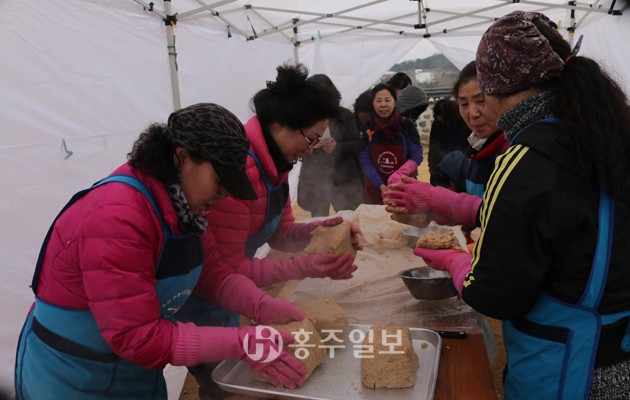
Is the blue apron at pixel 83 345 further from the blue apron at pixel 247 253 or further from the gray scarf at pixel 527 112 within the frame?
the gray scarf at pixel 527 112

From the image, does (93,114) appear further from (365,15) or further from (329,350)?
(365,15)

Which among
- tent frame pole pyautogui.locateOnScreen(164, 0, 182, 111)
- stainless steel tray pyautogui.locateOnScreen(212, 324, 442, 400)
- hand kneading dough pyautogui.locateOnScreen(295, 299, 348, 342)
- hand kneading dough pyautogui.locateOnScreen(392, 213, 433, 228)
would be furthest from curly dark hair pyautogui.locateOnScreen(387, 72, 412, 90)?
stainless steel tray pyautogui.locateOnScreen(212, 324, 442, 400)

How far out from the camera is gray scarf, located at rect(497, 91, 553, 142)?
4.14 feet

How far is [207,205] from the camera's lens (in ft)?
4.63

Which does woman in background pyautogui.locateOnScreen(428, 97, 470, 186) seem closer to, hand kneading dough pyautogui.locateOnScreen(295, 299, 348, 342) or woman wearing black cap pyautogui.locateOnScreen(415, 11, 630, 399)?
hand kneading dough pyautogui.locateOnScreen(295, 299, 348, 342)

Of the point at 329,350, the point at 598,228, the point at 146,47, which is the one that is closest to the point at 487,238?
the point at 598,228

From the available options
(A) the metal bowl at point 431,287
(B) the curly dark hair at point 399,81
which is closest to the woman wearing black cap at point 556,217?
(A) the metal bowl at point 431,287

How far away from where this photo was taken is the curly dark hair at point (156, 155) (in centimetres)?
130

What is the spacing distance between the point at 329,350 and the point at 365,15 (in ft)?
19.7

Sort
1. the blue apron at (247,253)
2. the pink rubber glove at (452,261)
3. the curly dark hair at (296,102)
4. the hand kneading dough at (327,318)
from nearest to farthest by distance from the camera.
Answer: the pink rubber glove at (452,261) → the hand kneading dough at (327,318) → the curly dark hair at (296,102) → the blue apron at (247,253)

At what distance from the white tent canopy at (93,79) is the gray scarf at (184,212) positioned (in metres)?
1.06

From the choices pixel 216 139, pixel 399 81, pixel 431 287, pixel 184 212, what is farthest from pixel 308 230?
pixel 399 81

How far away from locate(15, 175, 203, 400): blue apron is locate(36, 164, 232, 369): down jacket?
3 cm

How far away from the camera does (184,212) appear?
1.35m
